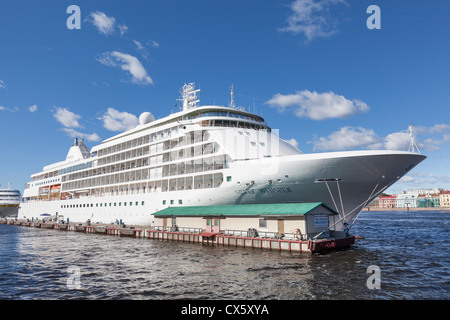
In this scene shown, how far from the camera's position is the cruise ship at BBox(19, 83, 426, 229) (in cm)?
2611

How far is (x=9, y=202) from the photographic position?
96.4 m

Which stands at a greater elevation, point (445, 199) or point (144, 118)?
point (144, 118)

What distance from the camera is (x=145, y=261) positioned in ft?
76.5

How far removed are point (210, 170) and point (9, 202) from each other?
93909 millimetres

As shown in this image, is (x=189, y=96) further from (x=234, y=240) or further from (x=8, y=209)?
(x=8, y=209)

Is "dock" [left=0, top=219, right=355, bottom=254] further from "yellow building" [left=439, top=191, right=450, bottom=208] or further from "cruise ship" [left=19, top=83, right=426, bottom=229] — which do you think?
"yellow building" [left=439, top=191, right=450, bottom=208]

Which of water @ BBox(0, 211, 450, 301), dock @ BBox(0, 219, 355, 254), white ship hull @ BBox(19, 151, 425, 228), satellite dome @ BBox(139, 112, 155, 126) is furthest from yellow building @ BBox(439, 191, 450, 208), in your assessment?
satellite dome @ BBox(139, 112, 155, 126)

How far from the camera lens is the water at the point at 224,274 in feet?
49.1

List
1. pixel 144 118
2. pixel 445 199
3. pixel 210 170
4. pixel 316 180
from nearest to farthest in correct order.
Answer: pixel 316 180 < pixel 210 170 < pixel 144 118 < pixel 445 199

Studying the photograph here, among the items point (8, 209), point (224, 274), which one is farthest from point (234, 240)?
point (8, 209)

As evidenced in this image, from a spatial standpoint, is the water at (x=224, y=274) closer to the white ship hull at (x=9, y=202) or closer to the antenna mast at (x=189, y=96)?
the antenna mast at (x=189, y=96)

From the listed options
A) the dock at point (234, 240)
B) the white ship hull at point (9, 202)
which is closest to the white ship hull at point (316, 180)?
the dock at point (234, 240)
